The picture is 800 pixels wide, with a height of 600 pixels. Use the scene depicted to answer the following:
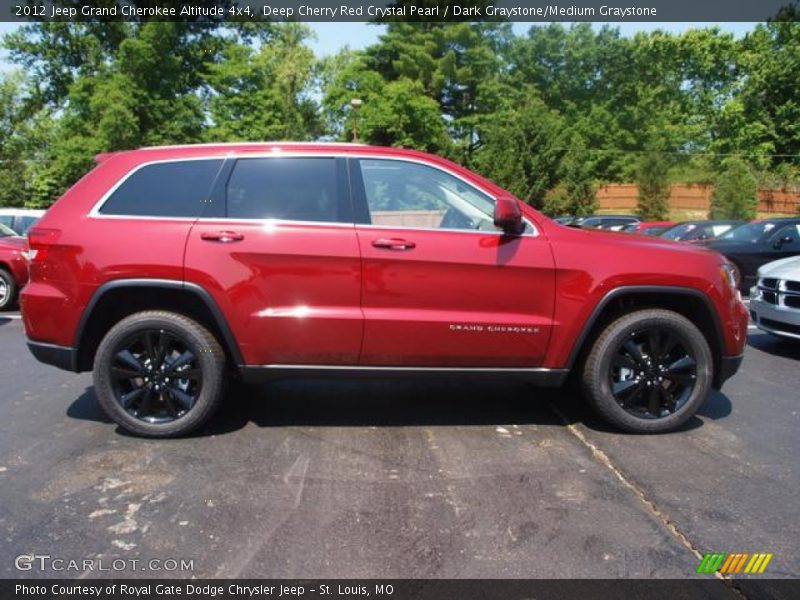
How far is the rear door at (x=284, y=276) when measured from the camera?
4.02 meters

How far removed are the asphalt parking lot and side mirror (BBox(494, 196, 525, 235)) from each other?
138cm

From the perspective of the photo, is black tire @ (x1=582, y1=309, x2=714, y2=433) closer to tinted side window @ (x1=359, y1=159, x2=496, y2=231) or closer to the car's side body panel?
the car's side body panel

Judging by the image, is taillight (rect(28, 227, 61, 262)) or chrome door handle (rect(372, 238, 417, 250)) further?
taillight (rect(28, 227, 61, 262))

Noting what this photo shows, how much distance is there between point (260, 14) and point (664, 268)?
4076 cm

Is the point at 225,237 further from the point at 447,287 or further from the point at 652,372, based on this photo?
the point at 652,372

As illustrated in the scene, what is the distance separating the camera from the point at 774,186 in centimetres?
4053

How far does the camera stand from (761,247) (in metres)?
11.3

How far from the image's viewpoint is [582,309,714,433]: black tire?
4250 millimetres

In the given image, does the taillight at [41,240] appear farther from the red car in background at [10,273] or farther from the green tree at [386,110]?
the green tree at [386,110]

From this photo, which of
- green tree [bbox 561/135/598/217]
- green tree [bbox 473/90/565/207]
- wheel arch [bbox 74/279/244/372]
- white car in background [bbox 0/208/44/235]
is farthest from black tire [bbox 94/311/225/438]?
green tree [bbox 561/135/598/217]

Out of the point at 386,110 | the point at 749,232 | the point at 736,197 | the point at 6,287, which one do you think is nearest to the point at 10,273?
the point at 6,287

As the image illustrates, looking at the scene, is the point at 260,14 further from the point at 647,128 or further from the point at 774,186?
the point at 774,186

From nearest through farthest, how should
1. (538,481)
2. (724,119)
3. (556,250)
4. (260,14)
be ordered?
1. (538,481)
2. (556,250)
3. (260,14)
4. (724,119)
